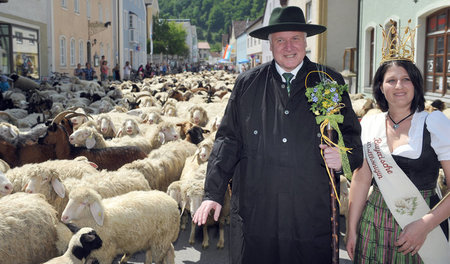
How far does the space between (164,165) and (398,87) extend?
437cm

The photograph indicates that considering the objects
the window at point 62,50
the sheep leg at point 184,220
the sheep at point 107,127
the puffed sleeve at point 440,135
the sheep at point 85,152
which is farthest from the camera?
the window at point 62,50

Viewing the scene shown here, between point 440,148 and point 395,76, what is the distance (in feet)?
1.67

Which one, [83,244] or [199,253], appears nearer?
[83,244]

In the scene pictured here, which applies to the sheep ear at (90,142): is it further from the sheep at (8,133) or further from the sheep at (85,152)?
the sheep at (8,133)

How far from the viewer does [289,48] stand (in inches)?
107

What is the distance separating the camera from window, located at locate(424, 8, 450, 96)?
9828 millimetres

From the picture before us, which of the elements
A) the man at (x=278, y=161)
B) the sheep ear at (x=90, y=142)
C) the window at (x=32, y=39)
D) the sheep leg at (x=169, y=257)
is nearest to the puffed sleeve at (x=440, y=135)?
the man at (x=278, y=161)

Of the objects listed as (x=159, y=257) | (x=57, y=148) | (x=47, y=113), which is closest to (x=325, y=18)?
(x=47, y=113)

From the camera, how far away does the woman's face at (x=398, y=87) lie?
2.67 metres

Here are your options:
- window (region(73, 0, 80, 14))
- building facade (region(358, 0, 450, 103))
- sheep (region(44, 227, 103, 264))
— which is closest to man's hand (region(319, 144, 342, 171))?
sheep (region(44, 227, 103, 264))

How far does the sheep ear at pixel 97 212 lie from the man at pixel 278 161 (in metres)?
1.76

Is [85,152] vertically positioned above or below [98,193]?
above

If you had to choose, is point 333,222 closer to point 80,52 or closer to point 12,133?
point 12,133

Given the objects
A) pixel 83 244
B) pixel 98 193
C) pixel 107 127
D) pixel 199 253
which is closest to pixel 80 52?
pixel 107 127
